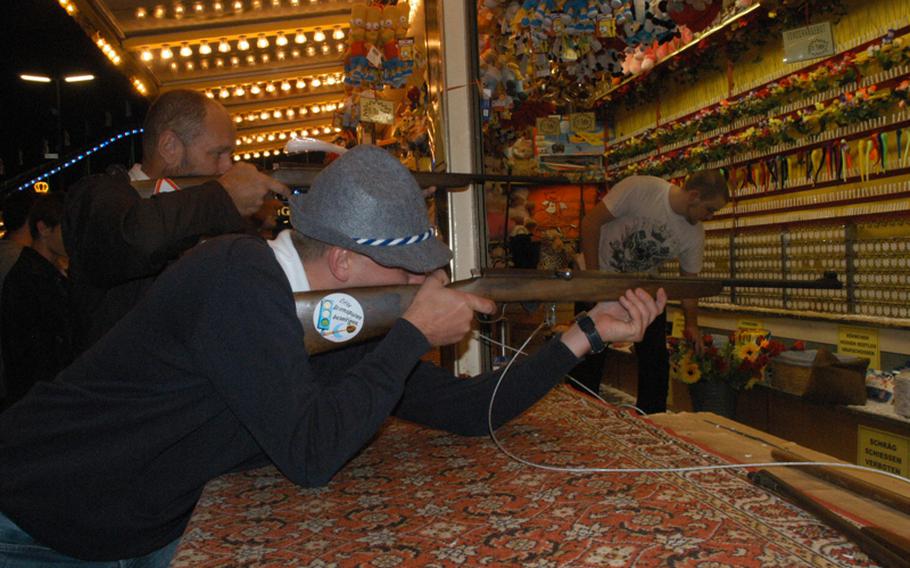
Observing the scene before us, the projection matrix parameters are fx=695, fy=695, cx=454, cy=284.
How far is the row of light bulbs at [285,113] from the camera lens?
25.6 ft

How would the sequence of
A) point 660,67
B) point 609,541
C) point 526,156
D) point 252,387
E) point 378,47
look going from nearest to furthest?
1. point 609,541
2. point 252,387
3. point 526,156
4. point 378,47
5. point 660,67

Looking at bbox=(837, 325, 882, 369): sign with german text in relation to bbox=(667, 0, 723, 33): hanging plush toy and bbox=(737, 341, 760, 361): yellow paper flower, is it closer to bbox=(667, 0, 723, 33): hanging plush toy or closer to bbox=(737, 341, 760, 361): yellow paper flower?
bbox=(737, 341, 760, 361): yellow paper flower

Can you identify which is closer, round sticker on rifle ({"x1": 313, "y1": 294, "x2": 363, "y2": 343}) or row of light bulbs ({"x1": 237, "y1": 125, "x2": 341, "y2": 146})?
round sticker on rifle ({"x1": 313, "y1": 294, "x2": 363, "y2": 343})

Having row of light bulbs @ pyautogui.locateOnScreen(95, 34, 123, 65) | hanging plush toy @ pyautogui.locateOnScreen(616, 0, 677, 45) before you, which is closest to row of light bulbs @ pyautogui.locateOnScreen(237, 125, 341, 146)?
row of light bulbs @ pyautogui.locateOnScreen(95, 34, 123, 65)

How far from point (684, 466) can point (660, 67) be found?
5.92 m

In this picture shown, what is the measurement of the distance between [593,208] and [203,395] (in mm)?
3117

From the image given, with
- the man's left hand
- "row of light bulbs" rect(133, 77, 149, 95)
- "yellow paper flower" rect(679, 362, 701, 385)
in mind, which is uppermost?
"row of light bulbs" rect(133, 77, 149, 95)

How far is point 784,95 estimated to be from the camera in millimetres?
5359

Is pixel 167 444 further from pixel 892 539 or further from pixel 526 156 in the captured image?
pixel 526 156

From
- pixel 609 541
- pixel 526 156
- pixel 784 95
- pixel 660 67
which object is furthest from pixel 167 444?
pixel 660 67

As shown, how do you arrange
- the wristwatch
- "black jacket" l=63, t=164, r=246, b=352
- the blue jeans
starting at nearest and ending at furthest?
the blue jeans
the wristwatch
"black jacket" l=63, t=164, r=246, b=352

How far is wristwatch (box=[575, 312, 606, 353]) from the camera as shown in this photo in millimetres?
1771

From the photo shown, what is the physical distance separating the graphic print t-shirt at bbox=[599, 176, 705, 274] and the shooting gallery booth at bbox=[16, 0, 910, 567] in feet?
0.88

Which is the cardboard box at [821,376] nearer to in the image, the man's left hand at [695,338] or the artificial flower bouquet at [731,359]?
the artificial flower bouquet at [731,359]
